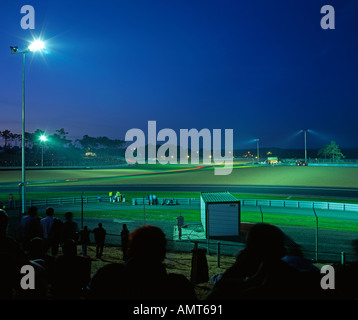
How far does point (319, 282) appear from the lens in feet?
7.52

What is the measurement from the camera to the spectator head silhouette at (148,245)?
2.27m

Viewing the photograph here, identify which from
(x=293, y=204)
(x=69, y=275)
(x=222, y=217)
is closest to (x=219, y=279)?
(x=69, y=275)

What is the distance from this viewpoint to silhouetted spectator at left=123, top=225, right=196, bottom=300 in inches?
84.3

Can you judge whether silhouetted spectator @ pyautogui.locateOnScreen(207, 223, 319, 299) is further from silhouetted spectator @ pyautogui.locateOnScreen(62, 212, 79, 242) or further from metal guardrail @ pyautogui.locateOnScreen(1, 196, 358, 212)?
metal guardrail @ pyautogui.locateOnScreen(1, 196, 358, 212)

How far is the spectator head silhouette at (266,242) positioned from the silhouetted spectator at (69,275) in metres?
2.35

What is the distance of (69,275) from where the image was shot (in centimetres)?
360

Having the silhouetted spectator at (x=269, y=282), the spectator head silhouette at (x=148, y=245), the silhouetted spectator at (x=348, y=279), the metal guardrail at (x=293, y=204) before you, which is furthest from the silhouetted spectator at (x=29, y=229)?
the metal guardrail at (x=293, y=204)

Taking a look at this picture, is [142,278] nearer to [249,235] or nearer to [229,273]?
[229,273]

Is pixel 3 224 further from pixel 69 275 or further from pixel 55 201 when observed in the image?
pixel 55 201

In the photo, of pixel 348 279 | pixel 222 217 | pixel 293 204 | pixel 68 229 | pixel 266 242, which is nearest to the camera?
pixel 266 242

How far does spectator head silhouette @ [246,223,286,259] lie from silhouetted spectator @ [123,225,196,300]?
682mm

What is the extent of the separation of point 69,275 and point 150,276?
6.40ft
